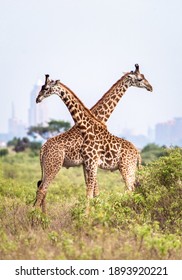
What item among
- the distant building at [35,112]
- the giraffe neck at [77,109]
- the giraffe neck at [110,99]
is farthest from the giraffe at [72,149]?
the distant building at [35,112]

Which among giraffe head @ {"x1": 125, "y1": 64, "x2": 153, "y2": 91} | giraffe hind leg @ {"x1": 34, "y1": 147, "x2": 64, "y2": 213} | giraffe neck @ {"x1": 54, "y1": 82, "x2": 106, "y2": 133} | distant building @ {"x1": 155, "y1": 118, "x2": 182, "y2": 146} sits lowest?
giraffe hind leg @ {"x1": 34, "y1": 147, "x2": 64, "y2": 213}

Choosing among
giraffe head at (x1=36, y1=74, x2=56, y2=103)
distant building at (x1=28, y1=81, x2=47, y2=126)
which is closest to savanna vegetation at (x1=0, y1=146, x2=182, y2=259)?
giraffe head at (x1=36, y1=74, x2=56, y2=103)

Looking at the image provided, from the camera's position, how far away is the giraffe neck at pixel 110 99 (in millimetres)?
13359

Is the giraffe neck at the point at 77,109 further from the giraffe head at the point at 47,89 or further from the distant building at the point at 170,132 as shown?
the distant building at the point at 170,132

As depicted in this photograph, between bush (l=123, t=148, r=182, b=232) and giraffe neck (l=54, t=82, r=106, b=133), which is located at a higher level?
giraffe neck (l=54, t=82, r=106, b=133)

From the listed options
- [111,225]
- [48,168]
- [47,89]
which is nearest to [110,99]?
[47,89]

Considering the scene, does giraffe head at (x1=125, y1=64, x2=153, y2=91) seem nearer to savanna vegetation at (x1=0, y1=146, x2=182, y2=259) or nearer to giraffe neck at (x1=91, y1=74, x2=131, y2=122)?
giraffe neck at (x1=91, y1=74, x2=131, y2=122)

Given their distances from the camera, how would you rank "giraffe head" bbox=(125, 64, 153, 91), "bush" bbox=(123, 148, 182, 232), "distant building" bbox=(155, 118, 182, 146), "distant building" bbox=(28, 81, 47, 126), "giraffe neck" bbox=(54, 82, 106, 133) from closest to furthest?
"bush" bbox=(123, 148, 182, 232), "giraffe neck" bbox=(54, 82, 106, 133), "giraffe head" bbox=(125, 64, 153, 91), "distant building" bbox=(155, 118, 182, 146), "distant building" bbox=(28, 81, 47, 126)

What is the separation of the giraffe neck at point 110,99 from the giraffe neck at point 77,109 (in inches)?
14.6

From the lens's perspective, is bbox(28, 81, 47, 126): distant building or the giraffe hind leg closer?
the giraffe hind leg

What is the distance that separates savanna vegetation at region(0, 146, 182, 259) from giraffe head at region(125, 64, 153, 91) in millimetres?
1050

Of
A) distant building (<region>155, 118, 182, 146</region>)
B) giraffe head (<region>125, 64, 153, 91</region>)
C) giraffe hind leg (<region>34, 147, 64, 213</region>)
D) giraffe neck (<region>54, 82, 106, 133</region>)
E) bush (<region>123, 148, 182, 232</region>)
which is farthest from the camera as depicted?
distant building (<region>155, 118, 182, 146</region>)

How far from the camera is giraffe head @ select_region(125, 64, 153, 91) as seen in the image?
13.3 meters
